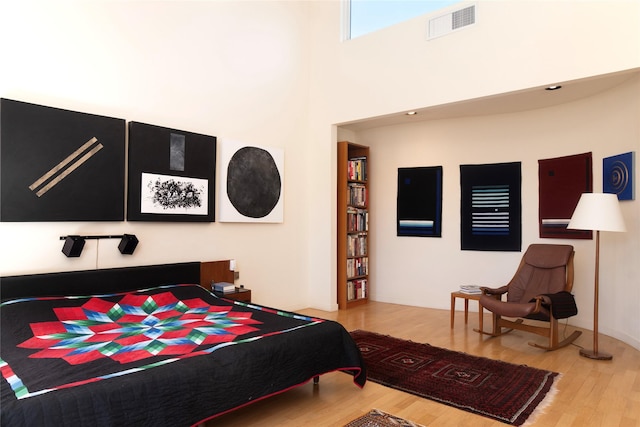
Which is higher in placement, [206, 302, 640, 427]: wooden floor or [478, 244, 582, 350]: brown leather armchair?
[478, 244, 582, 350]: brown leather armchair

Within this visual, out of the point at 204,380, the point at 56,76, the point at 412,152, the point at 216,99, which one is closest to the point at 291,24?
the point at 216,99

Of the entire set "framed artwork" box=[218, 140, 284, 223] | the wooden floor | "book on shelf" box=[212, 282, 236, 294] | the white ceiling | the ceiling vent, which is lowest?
the wooden floor

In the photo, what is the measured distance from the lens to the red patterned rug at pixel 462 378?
9.14 ft

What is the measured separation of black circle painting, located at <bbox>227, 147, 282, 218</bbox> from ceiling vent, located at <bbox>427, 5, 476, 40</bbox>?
229 cm

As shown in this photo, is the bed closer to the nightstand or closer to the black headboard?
the black headboard

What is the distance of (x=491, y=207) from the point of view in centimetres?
552

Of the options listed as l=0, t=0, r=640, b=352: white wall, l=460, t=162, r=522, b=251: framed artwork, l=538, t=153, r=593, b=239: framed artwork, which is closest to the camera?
l=0, t=0, r=640, b=352: white wall

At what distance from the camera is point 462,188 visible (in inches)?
225

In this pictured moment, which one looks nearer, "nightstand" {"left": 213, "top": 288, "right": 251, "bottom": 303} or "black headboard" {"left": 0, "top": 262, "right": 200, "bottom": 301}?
"black headboard" {"left": 0, "top": 262, "right": 200, "bottom": 301}

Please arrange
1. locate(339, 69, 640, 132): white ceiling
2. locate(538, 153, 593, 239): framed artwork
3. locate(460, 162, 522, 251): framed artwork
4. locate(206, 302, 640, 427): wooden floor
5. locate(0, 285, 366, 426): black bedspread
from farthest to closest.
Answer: locate(460, 162, 522, 251): framed artwork
locate(538, 153, 593, 239): framed artwork
locate(339, 69, 640, 132): white ceiling
locate(206, 302, 640, 427): wooden floor
locate(0, 285, 366, 426): black bedspread

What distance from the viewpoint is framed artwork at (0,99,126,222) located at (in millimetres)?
3189

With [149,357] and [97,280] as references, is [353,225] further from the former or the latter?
[149,357]

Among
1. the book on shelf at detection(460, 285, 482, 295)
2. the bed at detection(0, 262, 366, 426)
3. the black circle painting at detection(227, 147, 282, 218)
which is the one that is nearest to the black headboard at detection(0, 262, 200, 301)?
the bed at detection(0, 262, 366, 426)

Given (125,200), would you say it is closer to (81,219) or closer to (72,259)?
(81,219)
